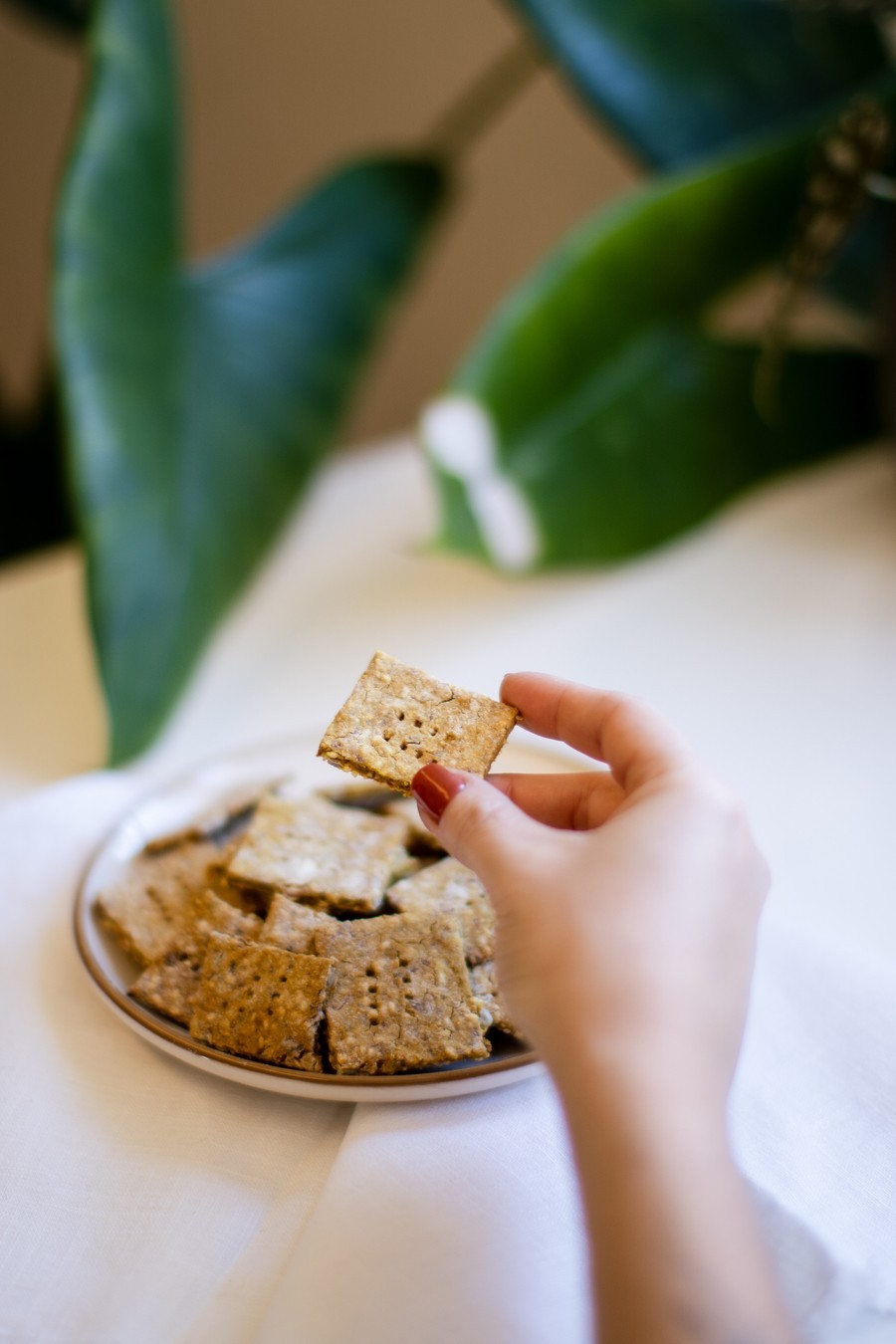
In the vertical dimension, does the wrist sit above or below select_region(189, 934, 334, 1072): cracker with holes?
below

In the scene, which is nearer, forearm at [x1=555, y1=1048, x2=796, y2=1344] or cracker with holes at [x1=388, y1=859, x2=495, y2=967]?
forearm at [x1=555, y1=1048, x2=796, y2=1344]

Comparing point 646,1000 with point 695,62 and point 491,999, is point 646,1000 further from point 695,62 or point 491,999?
point 695,62

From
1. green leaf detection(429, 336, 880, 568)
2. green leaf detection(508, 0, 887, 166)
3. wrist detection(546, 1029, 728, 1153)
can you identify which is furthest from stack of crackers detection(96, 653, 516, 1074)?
green leaf detection(508, 0, 887, 166)

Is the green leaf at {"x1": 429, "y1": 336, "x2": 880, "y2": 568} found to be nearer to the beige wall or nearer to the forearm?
the forearm

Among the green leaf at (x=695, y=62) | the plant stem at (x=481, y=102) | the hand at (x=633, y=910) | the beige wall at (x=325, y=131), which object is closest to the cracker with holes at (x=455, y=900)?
the hand at (x=633, y=910)

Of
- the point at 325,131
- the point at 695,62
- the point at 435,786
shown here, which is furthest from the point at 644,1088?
the point at 325,131

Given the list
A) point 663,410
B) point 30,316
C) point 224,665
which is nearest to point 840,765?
point 663,410

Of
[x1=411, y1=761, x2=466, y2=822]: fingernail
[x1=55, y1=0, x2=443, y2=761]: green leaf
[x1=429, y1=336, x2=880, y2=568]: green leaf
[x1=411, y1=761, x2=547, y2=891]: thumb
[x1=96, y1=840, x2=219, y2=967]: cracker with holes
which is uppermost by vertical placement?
[x1=55, y1=0, x2=443, y2=761]: green leaf
